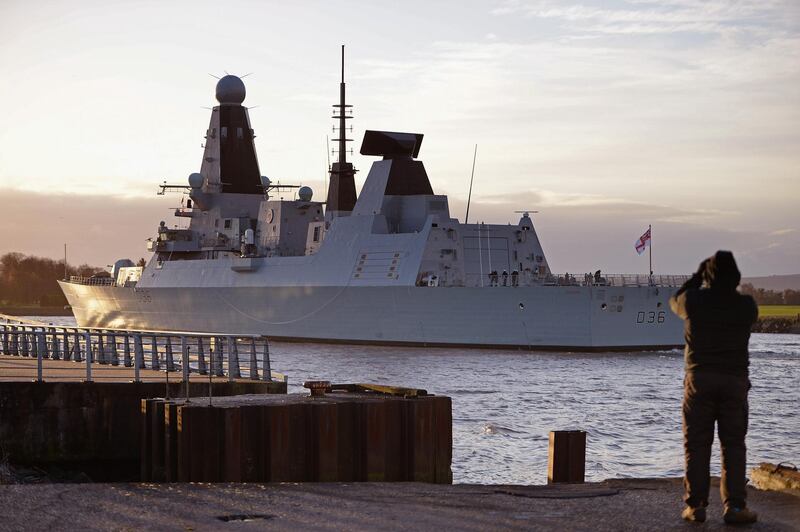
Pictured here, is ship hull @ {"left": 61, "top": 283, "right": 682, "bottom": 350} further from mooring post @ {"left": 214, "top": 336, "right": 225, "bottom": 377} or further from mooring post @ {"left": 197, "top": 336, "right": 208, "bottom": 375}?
mooring post @ {"left": 214, "top": 336, "right": 225, "bottom": 377}

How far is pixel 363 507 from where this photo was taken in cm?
643

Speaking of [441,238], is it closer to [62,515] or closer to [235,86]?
[235,86]

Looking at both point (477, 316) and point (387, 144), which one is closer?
point (477, 316)

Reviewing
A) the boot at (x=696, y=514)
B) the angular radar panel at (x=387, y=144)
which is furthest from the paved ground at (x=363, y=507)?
the angular radar panel at (x=387, y=144)

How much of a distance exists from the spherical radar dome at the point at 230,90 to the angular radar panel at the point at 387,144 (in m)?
10.4

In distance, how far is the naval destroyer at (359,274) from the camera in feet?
121

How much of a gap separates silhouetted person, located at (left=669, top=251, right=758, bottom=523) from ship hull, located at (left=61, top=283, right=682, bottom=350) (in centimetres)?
3016

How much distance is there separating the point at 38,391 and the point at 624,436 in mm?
9773

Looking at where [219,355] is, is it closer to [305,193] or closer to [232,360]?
[232,360]

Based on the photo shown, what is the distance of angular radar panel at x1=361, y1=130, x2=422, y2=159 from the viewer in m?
43.5

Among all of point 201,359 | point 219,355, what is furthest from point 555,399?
point 219,355

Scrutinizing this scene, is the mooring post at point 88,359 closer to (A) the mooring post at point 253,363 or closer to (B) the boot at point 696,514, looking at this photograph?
(A) the mooring post at point 253,363

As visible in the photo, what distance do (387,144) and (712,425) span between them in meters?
38.0

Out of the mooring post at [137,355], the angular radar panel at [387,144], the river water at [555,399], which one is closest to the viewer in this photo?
the mooring post at [137,355]
